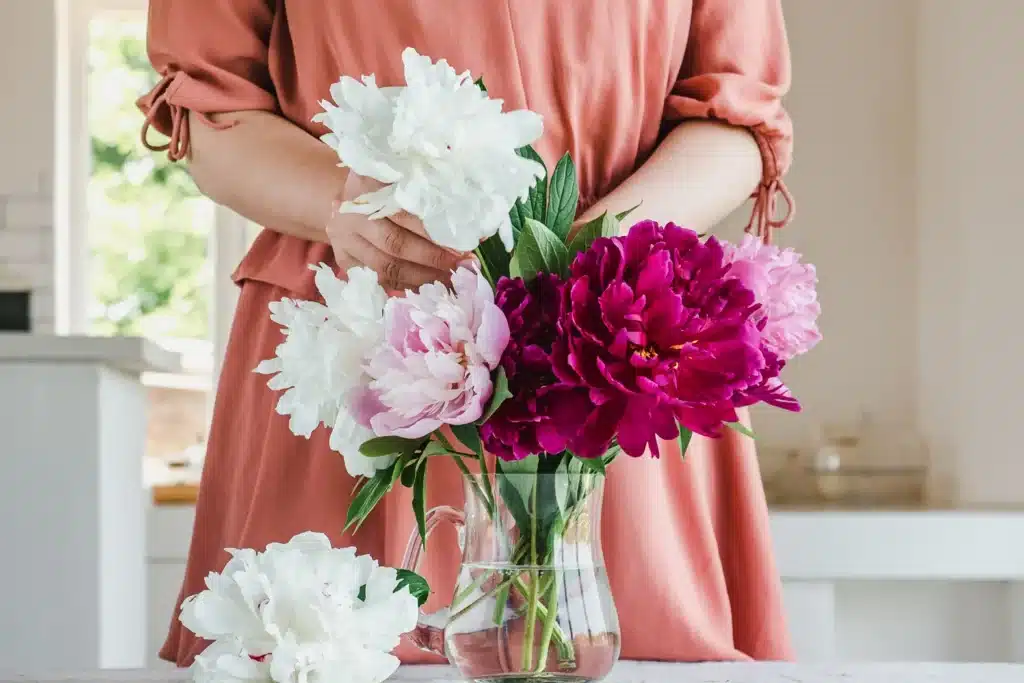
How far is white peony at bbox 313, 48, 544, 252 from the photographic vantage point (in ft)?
1.45

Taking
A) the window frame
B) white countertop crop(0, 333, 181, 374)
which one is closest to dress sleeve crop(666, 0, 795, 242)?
white countertop crop(0, 333, 181, 374)

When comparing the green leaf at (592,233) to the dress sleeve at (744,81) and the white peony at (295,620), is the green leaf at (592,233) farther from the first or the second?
the dress sleeve at (744,81)

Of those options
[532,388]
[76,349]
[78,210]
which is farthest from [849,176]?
[532,388]

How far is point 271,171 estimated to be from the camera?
32.1 inches

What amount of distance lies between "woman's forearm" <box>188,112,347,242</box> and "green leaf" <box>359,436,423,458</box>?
0.31m

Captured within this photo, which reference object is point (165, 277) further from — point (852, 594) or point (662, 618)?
point (662, 618)

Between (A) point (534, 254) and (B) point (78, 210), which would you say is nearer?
(A) point (534, 254)

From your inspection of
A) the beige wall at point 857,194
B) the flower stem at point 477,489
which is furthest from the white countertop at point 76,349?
the beige wall at point 857,194

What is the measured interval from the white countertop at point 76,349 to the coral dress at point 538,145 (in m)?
0.68

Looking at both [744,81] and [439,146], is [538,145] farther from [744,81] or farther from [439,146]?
→ [439,146]

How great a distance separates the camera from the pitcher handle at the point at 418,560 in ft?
1.86

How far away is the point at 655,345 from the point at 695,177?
40cm

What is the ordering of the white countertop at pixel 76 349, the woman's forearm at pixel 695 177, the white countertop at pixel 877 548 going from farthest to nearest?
the white countertop at pixel 877 548 < the white countertop at pixel 76 349 < the woman's forearm at pixel 695 177

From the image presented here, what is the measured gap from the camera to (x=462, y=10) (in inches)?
32.6
